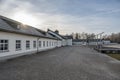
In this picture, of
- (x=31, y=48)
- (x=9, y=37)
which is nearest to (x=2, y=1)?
(x=9, y=37)

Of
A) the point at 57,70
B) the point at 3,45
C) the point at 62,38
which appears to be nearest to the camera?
the point at 57,70

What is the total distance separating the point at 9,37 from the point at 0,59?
100 inches

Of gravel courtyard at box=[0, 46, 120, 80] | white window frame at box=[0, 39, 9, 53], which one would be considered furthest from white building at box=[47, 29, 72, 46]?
gravel courtyard at box=[0, 46, 120, 80]

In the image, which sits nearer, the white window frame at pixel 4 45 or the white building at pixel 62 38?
the white window frame at pixel 4 45

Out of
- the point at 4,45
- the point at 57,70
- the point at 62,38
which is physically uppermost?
the point at 62,38

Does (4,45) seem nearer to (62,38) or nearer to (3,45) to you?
(3,45)

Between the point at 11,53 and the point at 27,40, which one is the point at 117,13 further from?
the point at 11,53

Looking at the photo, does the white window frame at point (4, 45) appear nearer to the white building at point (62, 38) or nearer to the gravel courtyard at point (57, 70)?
the gravel courtyard at point (57, 70)

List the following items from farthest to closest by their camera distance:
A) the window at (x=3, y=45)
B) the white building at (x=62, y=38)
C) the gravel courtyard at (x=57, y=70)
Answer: the white building at (x=62, y=38), the window at (x=3, y=45), the gravel courtyard at (x=57, y=70)

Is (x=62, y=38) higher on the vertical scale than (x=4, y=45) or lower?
A: higher

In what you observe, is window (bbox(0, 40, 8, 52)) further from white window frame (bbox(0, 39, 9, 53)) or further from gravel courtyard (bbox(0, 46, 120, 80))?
gravel courtyard (bbox(0, 46, 120, 80))

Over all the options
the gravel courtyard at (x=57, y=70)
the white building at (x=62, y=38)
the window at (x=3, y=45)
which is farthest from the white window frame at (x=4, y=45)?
the white building at (x=62, y=38)

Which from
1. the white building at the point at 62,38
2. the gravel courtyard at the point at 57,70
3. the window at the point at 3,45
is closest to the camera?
the gravel courtyard at the point at 57,70

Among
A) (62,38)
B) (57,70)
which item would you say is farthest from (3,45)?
(62,38)
